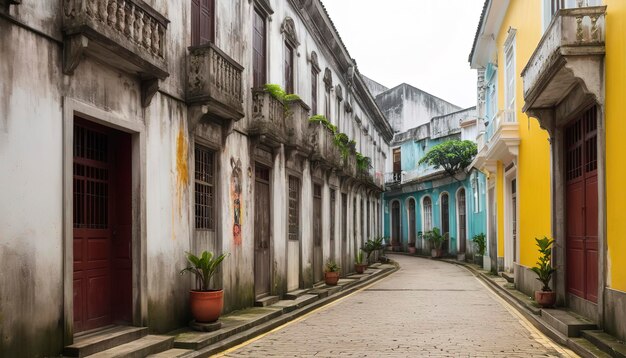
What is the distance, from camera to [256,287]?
13039mm

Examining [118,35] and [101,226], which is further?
[101,226]

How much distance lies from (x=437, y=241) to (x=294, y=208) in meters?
22.3

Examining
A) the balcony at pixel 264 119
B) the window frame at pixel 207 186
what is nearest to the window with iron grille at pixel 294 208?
the balcony at pixel 264 119

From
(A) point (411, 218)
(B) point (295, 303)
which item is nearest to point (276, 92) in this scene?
(B) point (295, 303)

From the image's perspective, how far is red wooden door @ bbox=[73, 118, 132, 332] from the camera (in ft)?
25.5

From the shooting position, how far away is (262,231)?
1367cm

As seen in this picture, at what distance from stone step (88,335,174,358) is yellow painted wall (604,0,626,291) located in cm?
604

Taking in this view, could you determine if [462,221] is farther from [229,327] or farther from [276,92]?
[229,327]

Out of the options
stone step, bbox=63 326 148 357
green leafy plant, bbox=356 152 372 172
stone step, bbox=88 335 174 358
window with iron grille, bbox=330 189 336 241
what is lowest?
stone step, bbox=88 335 174 358

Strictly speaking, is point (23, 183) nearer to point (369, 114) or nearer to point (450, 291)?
point (450, 291)

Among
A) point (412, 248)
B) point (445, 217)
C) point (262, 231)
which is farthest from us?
point (412, 248)

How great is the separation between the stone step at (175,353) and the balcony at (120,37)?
3293mm

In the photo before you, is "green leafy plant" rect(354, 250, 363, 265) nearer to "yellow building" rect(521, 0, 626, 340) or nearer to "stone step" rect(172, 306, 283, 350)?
"stone step" rect(172, 306, 283, 350)

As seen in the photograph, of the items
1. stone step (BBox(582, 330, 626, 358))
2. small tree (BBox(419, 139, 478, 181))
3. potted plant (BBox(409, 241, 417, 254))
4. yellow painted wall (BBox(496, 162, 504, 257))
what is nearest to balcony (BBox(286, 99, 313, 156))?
yellow painted wall (BBox(496, 162, 504, 257))
